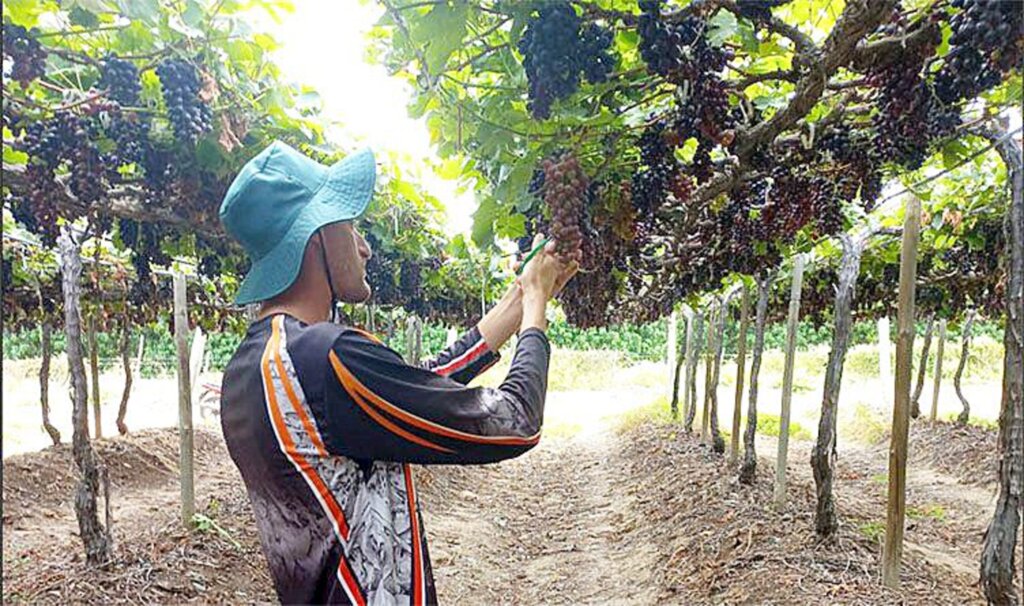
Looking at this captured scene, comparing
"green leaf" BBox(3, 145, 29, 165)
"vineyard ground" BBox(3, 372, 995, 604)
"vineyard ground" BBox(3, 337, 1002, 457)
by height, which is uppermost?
"green leaf" BBox(3, 145, 29, 165)

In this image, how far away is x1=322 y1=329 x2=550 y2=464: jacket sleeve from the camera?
1374 mm

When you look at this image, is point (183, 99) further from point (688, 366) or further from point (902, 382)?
point (688, 366)

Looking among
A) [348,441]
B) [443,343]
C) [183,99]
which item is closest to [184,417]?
[183,99]

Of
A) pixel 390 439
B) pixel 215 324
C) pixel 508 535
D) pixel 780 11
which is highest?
pixel 780 11

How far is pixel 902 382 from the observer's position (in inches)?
138

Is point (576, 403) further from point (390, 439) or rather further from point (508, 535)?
point (390, 439)

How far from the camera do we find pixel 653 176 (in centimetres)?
249

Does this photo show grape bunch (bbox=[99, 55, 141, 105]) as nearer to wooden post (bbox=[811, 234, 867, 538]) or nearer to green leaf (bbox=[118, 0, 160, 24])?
green leaf (bbox=[118, 0, 160, 24])

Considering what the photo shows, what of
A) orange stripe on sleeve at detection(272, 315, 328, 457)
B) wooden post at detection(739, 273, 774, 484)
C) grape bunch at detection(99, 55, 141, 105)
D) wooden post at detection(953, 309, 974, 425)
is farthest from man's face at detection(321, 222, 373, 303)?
wooden post at detection(953, 309, 974, 425)

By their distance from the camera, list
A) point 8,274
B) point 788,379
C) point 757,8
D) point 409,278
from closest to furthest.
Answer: point 757,8 < point 788,379 < point 409,278 < point 8,274

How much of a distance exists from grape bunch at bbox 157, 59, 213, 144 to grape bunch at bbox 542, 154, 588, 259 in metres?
1.54

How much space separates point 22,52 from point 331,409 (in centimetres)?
212

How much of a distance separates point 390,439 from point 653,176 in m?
1.47

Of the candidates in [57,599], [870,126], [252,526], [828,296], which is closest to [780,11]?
[870,126]
